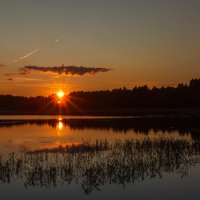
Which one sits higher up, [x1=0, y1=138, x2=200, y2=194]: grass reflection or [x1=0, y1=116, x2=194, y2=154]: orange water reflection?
[x1=0, y1=138, x2=200, y2=194]: grass reflection

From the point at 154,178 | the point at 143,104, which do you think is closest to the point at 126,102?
the point at 143,104

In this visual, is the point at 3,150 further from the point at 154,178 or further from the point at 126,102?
the point at 126,102

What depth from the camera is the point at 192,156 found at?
2586 centimetres

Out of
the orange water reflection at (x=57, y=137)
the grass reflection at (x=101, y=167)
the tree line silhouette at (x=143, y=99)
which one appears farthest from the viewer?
the tree line silhouette at (x=143, y=99)

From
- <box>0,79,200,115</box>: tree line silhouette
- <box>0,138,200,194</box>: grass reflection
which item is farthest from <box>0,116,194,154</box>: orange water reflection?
<box>0,79,200,115</box>: tree line silhouette

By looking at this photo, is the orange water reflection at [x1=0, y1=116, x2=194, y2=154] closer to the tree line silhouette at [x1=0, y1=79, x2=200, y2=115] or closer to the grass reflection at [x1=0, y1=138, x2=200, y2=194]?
the grass reflection at [x1=0, y1=138, x2=200, y2=194]

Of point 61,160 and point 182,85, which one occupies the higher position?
point 182,85

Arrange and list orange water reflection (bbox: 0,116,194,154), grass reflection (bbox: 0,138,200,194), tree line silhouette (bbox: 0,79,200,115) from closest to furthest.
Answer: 1. grass reflection (bbox: 0,138,200,194)
2. orange water reflection (bbox: 0,116,194,154)
3. tree line silhouette (bbox: 0,79,200,115)

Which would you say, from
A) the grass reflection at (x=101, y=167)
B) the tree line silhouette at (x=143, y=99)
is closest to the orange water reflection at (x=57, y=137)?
the grass reflection at (x=101, y=167)

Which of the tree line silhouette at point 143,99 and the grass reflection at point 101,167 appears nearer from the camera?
the grass reflection at point 101,167

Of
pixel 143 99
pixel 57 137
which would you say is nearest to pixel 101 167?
pixel 57 137

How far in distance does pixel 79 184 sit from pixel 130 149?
424 inches

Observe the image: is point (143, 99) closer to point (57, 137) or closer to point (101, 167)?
point (57, 137)

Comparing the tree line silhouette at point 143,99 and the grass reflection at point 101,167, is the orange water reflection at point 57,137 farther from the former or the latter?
the tree line silhouette at point 143,99
